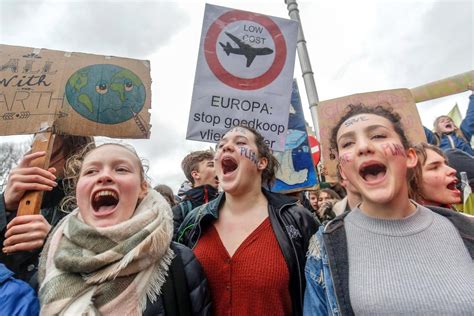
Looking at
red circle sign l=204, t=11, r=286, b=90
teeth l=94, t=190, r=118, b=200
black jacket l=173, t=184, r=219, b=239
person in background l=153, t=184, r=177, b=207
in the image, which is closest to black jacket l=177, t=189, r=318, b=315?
teeth l=94, t=190, r=118, b=200

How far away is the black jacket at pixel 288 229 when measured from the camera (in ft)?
5.92

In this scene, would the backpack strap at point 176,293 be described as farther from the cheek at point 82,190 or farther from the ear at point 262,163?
the ear at point 262,163

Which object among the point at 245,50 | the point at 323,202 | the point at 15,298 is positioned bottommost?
the point at 15,298

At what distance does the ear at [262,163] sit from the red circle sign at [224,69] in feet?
3.19

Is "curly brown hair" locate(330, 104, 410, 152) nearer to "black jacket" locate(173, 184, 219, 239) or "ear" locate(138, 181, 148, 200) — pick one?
"ear" locate(138, 181, 148, 200)

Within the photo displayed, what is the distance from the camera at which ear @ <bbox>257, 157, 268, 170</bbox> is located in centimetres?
243

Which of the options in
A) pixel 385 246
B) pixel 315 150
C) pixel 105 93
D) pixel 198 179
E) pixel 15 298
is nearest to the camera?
pixel 15 298

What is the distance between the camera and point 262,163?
2477mm

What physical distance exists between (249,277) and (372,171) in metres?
0.83

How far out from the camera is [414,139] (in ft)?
9.62

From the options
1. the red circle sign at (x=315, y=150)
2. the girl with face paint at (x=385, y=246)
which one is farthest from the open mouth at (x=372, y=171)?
the red circle sign at (x=315, y=150)

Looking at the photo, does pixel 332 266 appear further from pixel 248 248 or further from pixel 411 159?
pixel 411 159

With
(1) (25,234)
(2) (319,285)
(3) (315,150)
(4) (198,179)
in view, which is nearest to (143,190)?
(1) (25,234)

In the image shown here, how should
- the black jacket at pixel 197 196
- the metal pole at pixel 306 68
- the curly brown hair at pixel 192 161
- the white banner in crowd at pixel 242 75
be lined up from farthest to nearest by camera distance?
1. the metal pole at pixel 306 68
2. the curly brown hair at pixel 192 161
3. the black jacket at pixel 197 196
4. the white banner in crowd at pixel 242 75
